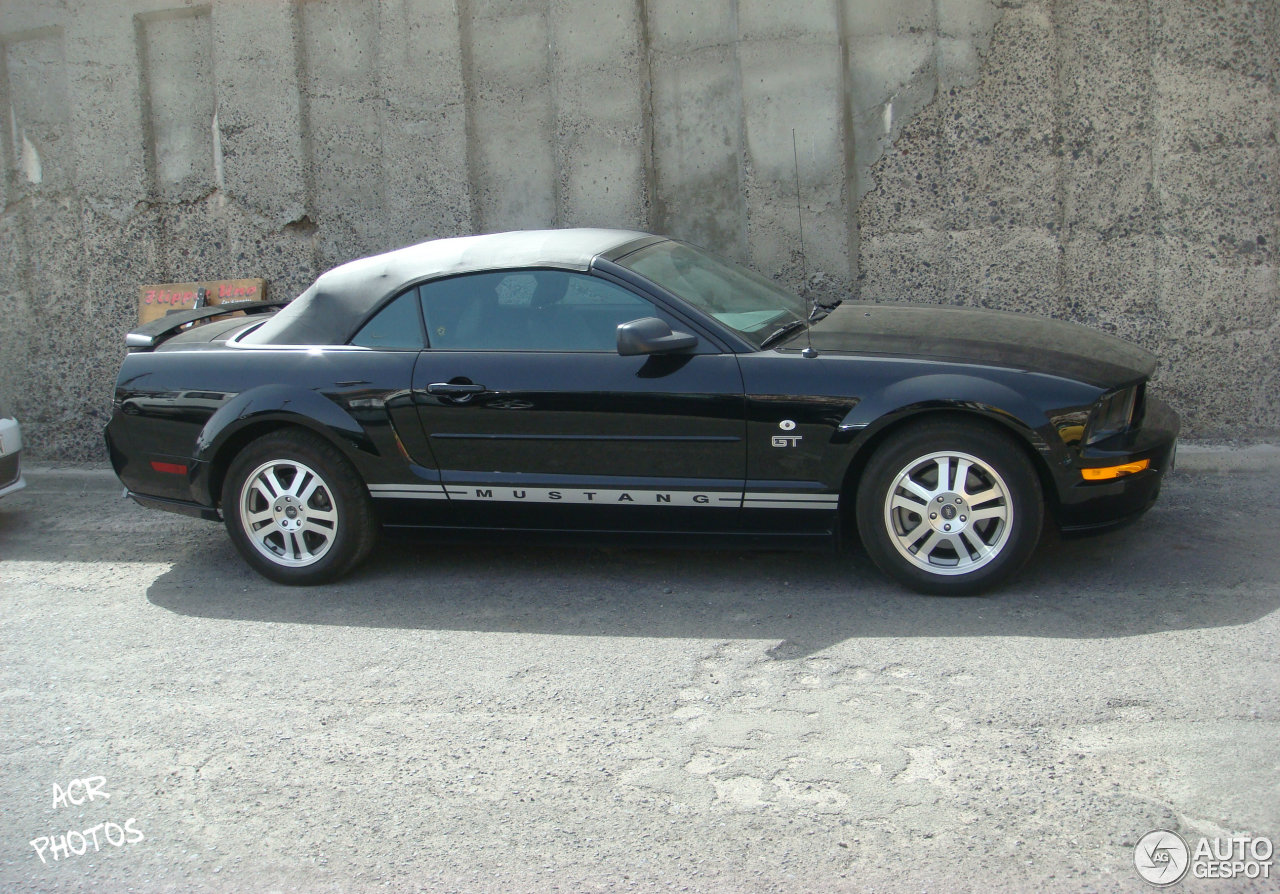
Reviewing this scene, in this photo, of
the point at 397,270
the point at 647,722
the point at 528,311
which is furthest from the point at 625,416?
the point at 647,722

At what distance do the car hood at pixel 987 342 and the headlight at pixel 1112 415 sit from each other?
2.2 inches

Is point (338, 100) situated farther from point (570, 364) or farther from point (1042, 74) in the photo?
point (1042, 74)

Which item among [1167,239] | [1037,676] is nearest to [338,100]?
[1167,239]

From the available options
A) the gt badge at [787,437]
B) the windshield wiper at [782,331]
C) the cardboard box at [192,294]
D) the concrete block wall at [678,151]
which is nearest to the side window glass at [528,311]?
the windshield wiper at [782,331]

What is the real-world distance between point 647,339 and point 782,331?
732mm

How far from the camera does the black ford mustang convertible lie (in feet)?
14.6

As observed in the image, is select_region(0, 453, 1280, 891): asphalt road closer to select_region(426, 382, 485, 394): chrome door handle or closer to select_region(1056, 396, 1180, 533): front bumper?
select_region(1056, 396, 1180, 533): front bumper

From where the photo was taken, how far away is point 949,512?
4.50 metres

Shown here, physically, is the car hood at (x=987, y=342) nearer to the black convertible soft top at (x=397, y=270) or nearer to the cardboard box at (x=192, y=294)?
the black convertible soft top at (x=397, y=270)

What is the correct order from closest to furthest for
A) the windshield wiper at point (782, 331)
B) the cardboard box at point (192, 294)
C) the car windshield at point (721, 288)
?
the windshield wiper at point (782, 331), the car windshield at point (721, 288), the cardboard box at point (192, 294)

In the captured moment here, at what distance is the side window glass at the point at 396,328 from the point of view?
5047mm

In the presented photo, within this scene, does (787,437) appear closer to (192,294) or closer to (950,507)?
(950,507)

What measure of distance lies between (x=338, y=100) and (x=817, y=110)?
312cm

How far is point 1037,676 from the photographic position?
3793mm
